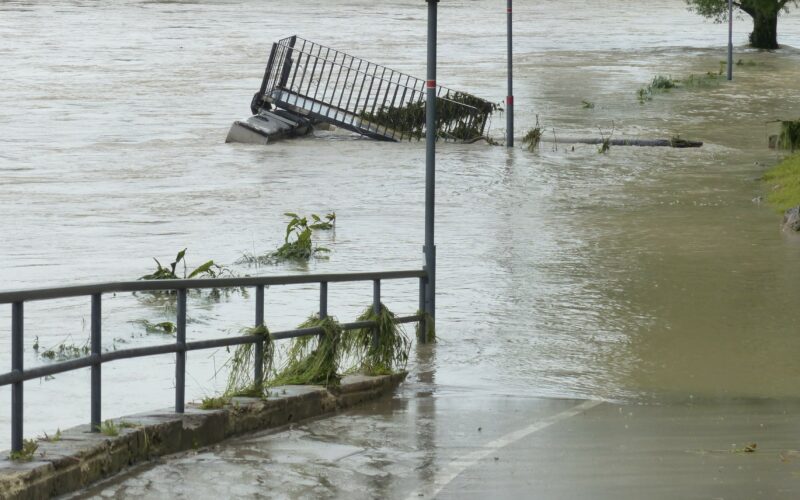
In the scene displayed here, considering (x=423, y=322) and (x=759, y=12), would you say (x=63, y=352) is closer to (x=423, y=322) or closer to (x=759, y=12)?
(x=423, y=322)

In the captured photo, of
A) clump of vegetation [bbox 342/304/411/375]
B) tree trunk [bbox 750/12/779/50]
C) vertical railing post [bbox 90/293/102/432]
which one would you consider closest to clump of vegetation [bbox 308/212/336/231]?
clump of vegetation [bbox 342/304/411/375]

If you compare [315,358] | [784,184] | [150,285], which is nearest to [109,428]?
[150,285]

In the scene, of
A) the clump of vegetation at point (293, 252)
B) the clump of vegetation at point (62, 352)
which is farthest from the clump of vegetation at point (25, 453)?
the clump of vegetation at point (293, 252)

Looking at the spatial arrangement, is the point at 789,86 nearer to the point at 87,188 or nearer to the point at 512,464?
the point at 87,188

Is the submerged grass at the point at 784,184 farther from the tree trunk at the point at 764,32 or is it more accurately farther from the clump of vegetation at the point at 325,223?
the tree trunk at the point at 764,32

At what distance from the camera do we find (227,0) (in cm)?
9994

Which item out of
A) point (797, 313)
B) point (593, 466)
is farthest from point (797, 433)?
point (797, 313)

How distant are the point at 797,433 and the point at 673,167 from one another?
64.2ft

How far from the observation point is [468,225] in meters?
21.0

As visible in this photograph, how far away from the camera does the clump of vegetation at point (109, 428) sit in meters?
6.64

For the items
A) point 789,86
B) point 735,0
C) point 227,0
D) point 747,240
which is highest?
point 227,0

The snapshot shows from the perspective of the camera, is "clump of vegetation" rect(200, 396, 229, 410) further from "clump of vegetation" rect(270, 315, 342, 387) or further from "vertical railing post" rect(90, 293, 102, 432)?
"clump of vegetation" rect(270, 315, 342, 387)

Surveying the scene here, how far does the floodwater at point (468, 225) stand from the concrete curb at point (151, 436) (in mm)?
1659

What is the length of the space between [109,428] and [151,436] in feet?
1.09
